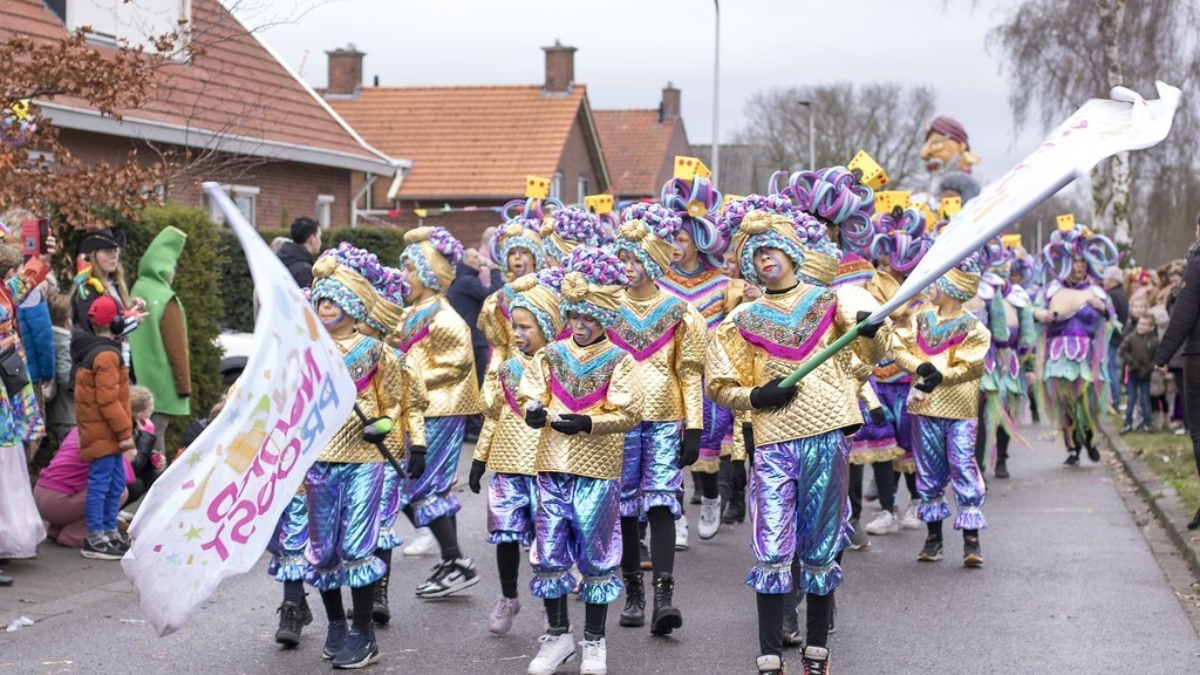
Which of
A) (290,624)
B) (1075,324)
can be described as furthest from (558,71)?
(290,624)

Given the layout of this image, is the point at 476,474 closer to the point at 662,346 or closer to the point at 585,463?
the point at 585,463

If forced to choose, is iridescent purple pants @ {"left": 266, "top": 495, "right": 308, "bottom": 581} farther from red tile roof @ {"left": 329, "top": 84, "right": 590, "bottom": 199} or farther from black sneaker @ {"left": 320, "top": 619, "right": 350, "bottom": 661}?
red tile roof @ {"left": 329, "top": 84, "right": 590, "bottom": 199}

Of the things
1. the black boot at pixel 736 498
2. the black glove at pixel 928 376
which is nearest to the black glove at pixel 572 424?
the black glove at pixel 928 376

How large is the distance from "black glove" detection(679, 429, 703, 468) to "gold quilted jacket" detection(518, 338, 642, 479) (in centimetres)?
55

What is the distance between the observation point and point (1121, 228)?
101ft

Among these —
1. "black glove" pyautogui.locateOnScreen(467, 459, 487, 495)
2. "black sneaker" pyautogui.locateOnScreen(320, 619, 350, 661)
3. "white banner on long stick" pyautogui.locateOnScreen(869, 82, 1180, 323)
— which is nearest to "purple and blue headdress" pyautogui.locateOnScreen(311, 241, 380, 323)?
"black glove" pyautogui.locateOnScreen(467, 459, 487, 495)

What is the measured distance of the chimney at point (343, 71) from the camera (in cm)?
4425

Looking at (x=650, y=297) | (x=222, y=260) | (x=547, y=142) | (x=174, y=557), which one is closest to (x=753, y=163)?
(x=547, y=142)

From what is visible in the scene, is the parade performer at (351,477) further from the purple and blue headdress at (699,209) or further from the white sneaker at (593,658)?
the purple and blue headdress at (699,209)

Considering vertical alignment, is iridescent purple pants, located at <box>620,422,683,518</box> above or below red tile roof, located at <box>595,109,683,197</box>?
below

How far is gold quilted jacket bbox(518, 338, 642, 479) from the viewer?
7.30 metres

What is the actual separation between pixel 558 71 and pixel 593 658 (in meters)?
36.2

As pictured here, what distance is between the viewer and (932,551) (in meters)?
10.4

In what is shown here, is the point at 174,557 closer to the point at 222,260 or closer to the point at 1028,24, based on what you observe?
the point at 222,260
